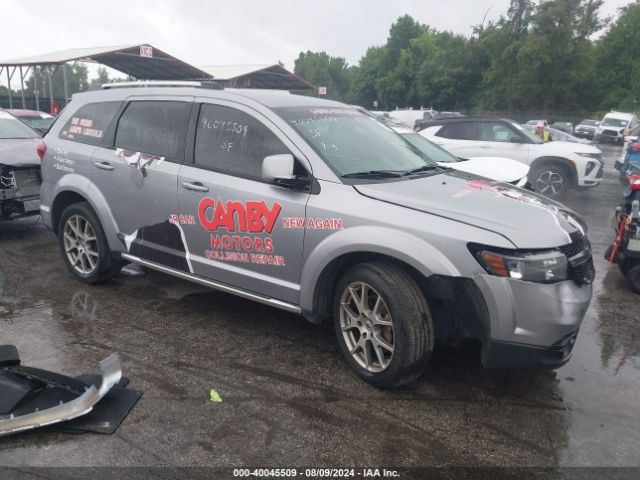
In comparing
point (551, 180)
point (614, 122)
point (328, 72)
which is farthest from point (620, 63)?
point (328, 72)

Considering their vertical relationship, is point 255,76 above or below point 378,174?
above

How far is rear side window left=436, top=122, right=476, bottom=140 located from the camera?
11156mm

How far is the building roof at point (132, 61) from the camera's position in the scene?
2374 cm

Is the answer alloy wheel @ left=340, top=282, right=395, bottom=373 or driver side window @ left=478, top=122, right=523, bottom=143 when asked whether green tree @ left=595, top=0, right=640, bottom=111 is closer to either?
driver side window @ left=478, top=122, right=523, bottom=143

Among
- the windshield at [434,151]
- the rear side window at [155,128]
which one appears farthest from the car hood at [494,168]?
the rear side window at [155,128]

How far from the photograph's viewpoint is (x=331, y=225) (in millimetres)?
3521

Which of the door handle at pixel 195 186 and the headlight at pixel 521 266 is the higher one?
the door handle at pixel 195 186

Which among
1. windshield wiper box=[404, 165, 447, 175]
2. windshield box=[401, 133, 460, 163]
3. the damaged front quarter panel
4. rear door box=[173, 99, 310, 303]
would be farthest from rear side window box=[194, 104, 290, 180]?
windshield box=[401, 133, 460, 163]

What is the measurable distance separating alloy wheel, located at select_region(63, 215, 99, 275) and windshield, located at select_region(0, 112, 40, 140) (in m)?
3.17

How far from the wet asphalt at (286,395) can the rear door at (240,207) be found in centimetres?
57

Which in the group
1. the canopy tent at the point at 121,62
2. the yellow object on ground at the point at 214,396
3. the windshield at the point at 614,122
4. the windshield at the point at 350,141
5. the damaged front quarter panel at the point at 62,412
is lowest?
the yellow object on ground at the point at 214,396

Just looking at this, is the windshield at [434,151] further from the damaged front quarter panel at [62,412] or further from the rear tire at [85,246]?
the damaged front quarter panel at [62,412]

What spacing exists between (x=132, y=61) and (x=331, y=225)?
88.9 feet

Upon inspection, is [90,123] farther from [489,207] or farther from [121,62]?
[121,62]
